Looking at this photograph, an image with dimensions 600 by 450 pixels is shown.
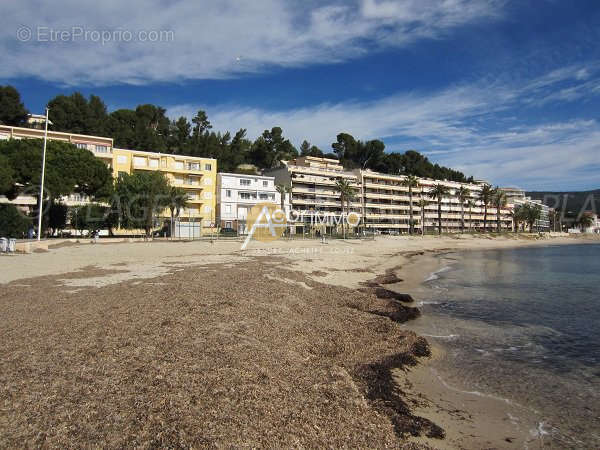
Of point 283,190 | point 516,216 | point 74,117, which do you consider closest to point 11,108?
point 74,117

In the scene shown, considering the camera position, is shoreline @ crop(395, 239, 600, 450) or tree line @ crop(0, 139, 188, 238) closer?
shoreline @ crop(395, 239, 600, 450)

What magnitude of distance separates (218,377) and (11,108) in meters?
94.8

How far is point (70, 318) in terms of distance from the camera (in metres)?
9.66

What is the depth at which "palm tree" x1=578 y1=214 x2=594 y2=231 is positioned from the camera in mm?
175250

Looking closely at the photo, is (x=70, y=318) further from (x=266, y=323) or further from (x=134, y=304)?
(x=266, y=323)

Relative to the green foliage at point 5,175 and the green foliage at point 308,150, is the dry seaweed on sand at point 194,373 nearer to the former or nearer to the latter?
the green foliage at point 5,175

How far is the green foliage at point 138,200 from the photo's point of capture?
5147cm

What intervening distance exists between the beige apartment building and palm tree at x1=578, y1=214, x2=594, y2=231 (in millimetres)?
69005

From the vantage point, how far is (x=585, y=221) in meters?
176

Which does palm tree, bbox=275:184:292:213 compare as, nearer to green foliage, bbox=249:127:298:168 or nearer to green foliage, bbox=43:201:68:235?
green foliage, bbox=249:127:298:168

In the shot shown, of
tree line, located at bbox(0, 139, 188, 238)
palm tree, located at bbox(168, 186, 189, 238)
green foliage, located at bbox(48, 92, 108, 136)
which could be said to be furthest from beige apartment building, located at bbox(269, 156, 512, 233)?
green foliage, located at bbox(48, 92, 108, 136)

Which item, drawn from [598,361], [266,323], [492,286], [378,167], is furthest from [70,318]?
[378,167]

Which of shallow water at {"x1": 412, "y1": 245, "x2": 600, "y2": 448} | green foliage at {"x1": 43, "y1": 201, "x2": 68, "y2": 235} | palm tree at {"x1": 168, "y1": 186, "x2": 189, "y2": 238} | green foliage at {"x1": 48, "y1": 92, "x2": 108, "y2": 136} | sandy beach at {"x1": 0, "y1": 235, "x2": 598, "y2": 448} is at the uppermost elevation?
green foliage at {"x1": 48, "y1": 92, "x2": 108, "y2": 136}

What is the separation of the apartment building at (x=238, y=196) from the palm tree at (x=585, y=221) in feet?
566
